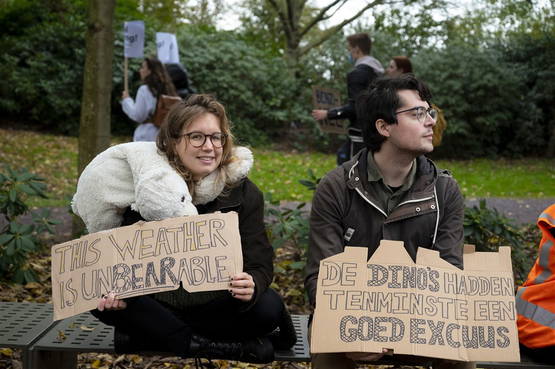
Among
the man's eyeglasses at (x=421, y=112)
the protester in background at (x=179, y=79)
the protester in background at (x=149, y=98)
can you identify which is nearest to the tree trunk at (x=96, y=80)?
the protester in background at (x=149, y=98)

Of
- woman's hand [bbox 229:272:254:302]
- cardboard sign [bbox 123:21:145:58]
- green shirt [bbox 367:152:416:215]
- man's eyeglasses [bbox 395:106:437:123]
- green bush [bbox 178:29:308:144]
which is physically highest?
green bush [bbox 178:29:308:144]

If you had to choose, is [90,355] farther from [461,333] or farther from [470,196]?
[470,196]

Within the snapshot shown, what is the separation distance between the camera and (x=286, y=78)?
16.3 metres

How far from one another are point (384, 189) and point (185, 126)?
926mm

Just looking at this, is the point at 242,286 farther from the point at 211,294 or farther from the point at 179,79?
the point at 179,79

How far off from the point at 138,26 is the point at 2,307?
4.63 meters

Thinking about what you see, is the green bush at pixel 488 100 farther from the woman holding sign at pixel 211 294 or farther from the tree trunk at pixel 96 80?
the woman holding sign at pixel 211 294

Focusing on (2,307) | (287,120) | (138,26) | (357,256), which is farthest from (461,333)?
(287,120)

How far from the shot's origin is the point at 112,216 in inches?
120

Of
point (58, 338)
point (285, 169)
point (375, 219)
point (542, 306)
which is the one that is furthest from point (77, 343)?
point (285, 169)

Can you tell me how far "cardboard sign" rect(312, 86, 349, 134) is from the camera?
23.5 feet

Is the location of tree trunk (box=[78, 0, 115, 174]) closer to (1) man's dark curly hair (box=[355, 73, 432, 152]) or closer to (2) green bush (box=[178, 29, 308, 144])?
(1) man's dark curly hair (box=[355, 73, 432, 152])

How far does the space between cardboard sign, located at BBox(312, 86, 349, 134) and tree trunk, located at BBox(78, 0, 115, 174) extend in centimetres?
232

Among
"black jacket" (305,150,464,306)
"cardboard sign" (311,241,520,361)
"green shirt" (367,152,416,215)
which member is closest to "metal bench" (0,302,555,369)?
"cardboard sign" (311,241,520,361)
